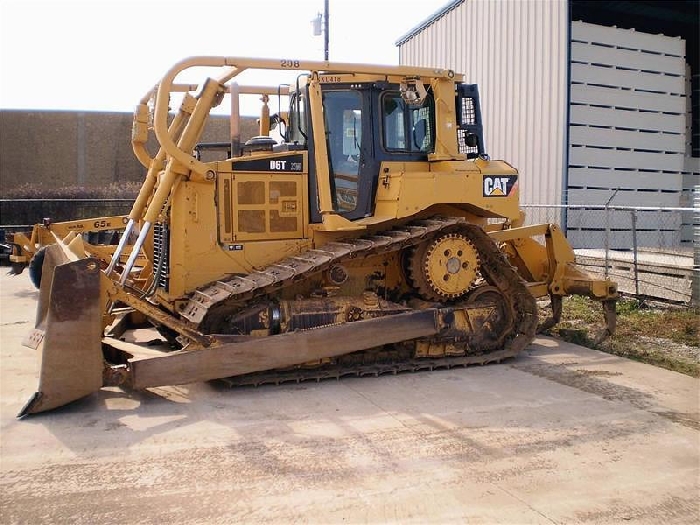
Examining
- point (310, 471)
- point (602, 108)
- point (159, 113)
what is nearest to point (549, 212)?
point (602, 108)

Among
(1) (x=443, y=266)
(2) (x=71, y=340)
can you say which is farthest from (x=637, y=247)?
(2) (x=71, y=340)

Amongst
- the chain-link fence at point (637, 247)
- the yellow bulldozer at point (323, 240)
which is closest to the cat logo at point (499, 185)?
the yellow bulldozer at point (323, 240)

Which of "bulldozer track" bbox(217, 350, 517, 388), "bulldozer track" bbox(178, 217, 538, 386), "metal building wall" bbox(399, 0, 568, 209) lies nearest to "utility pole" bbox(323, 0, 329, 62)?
"metal building wall" bbox(399, 0, 568, 209)

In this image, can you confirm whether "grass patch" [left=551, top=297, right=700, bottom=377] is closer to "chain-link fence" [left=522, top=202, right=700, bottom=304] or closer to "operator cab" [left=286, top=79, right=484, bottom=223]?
"chain-link fence" [left=522, top=202, right=700, bottom=304]

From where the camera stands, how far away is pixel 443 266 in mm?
6840

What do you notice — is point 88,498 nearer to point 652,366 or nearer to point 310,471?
point 310,471

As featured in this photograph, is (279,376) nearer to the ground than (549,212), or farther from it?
nearer to the ground

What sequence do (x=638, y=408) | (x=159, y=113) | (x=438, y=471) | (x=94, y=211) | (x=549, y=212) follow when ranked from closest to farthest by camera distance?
(x=438, y=471) → (x=638, y=408) → (x=159, y=113) → (x=549, y=212) → (x=94, y=211)

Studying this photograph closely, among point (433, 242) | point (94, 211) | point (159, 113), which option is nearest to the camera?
point (159, 113)

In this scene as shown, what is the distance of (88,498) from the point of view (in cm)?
385

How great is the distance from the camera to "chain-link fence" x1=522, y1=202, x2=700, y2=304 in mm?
10016

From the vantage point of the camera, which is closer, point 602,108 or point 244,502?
point 244,502

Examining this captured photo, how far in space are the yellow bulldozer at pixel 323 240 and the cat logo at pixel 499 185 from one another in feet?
0.06

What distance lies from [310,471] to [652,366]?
4.40 metres
